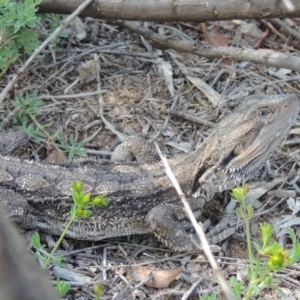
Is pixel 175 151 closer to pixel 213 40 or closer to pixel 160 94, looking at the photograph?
pixel 160 94

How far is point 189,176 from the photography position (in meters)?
4.85

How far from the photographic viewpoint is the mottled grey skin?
15.1 feet

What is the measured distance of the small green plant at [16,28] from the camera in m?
4.91

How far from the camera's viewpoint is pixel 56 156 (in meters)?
5.39

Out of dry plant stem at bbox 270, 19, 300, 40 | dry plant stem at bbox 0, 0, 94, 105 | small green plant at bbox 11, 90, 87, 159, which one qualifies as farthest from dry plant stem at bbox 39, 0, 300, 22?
dry plant stem at bbox 270, 19, 300, 40

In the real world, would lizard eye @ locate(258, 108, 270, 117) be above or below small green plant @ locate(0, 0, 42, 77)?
below

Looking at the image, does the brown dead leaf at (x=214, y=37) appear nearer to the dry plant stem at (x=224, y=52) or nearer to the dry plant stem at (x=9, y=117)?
the dry plant stem at (x=224, y=52)

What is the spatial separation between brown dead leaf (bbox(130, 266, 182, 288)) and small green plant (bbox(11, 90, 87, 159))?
49.9 inches

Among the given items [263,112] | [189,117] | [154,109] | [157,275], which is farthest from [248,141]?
[154,109]

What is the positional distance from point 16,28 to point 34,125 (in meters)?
1.00

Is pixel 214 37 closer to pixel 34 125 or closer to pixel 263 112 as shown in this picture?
pixel 263 112

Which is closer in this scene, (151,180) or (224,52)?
(151,180)

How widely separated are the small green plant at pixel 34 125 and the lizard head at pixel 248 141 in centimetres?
120

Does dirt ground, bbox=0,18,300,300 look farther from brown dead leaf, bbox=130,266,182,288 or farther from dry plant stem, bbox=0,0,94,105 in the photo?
dry plant stem, bbox=0,0,94,105
